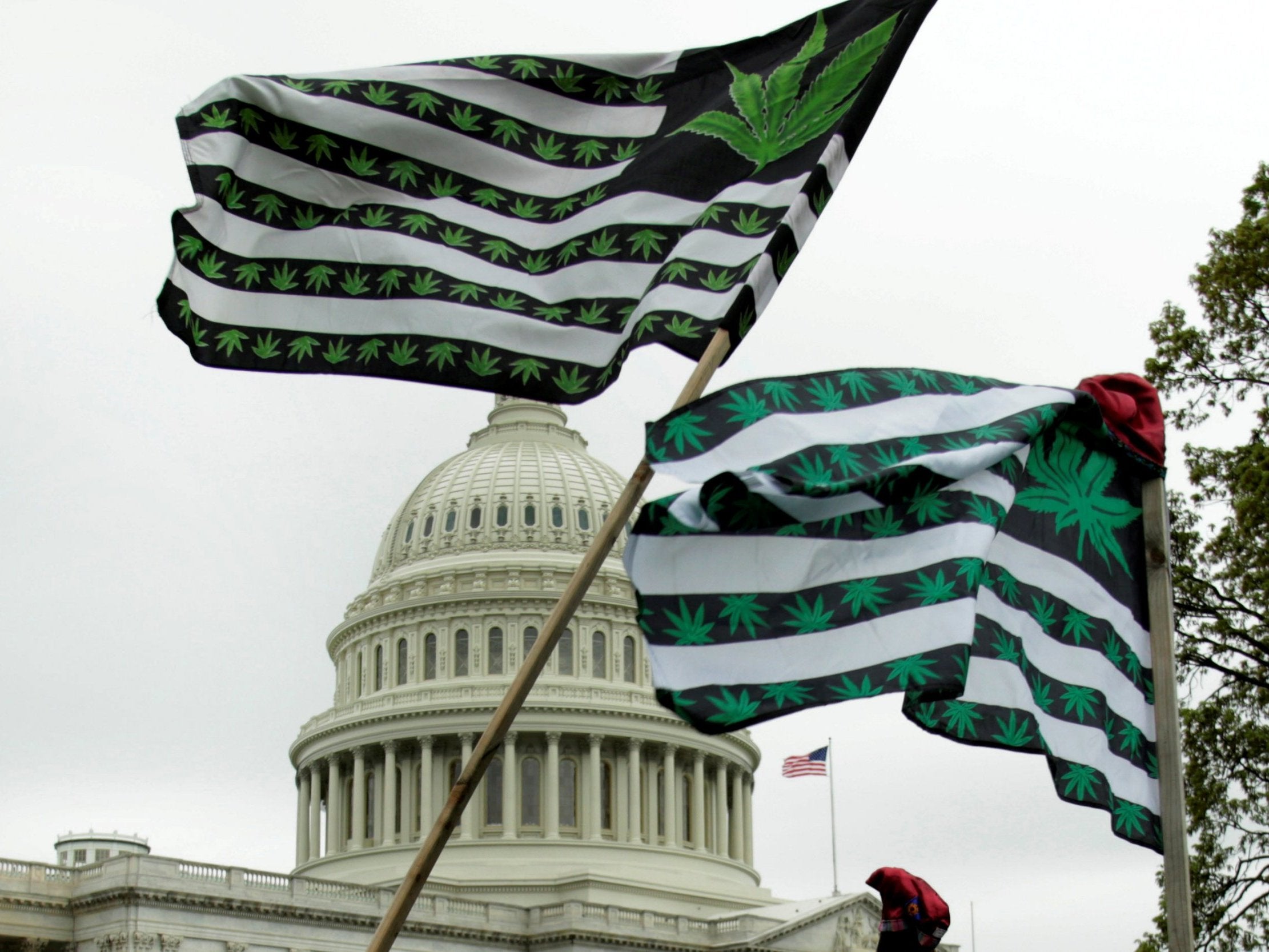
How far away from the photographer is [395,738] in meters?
97.1

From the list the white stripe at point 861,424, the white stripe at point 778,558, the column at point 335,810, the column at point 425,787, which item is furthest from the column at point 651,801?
the white stripe at point 778,558

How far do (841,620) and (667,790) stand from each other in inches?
3561

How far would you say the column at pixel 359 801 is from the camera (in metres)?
97.1

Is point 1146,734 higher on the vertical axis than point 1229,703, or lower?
lower

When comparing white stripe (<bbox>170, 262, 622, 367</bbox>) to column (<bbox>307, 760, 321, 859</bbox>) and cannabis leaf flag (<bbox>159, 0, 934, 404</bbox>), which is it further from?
column (<bbox>307, 760, 321, 859</bbox>)

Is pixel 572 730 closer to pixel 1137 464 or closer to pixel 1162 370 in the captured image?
Answer: pixel 1162 370

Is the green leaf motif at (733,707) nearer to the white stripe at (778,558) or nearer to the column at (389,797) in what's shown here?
the white stripe at (778,558)

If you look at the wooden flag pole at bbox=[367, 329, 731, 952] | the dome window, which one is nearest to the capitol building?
the dome window

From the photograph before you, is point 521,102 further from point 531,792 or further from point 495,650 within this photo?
point 495,650

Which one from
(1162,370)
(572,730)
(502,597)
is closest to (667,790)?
(572,730)

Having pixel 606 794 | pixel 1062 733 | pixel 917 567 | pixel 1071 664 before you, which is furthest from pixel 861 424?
pixel 606 794

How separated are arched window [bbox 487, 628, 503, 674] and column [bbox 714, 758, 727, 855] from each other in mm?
12408

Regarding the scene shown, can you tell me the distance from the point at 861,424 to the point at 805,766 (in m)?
72.4

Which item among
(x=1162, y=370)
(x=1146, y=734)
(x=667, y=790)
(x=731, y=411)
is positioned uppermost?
(x=667, y=790)
